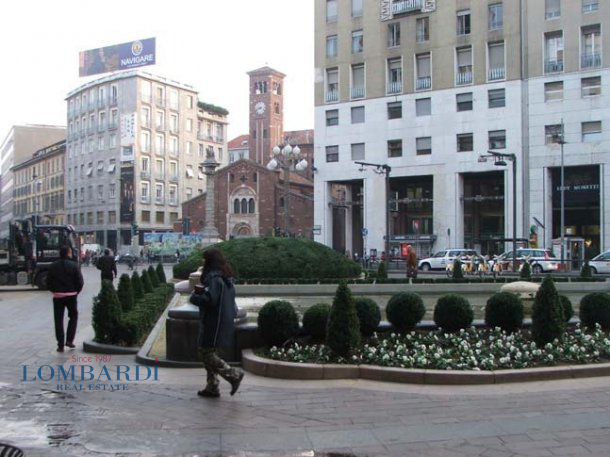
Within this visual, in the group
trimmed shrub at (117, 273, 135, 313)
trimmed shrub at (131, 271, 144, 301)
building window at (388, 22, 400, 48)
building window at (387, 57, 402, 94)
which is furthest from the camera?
building window at (388, 22, 400, 48)

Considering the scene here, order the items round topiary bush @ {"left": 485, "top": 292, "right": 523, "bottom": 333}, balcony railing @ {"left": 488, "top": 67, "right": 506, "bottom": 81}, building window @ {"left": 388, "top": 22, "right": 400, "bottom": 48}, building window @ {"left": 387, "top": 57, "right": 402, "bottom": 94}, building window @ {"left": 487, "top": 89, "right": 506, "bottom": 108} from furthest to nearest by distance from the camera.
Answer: building window @ {"left": 388, "top": 22, "right": 400, "bottom": 48}, building window @ {"left": 387, "top": 57, "right": 402, "bottom": 94}, balcony railing @ {"left": 488, "top": 67, "right": 506, "bottom": 81}, building window @ {"left": 487, "top": 89, "right": 506, "bottom": 108}, round topiary bush @ {"left": 485, "top": 292, "right": 523, "bottom": 333}

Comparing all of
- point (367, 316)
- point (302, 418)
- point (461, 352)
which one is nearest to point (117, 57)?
point (367, 316)

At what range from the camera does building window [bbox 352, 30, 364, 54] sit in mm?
53562

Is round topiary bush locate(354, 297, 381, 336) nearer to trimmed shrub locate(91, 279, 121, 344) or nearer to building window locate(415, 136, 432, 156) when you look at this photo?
trimmed shrub locate(91, 279, 121, 344)

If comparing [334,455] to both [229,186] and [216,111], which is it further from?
[216,111]

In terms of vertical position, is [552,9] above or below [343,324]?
above

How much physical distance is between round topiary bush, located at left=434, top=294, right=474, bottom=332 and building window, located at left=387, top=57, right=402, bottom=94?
43.8 meters

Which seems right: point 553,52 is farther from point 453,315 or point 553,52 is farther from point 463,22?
point 453,315

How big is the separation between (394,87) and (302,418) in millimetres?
47891

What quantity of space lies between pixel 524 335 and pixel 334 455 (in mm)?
5103

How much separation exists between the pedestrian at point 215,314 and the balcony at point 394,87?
46618mm

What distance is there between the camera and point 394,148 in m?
51.3

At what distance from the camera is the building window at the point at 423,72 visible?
50.2 metres

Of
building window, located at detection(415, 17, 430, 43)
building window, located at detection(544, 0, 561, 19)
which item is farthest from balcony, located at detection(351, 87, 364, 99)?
building window, located at detection(544, 0, 561, 19)
